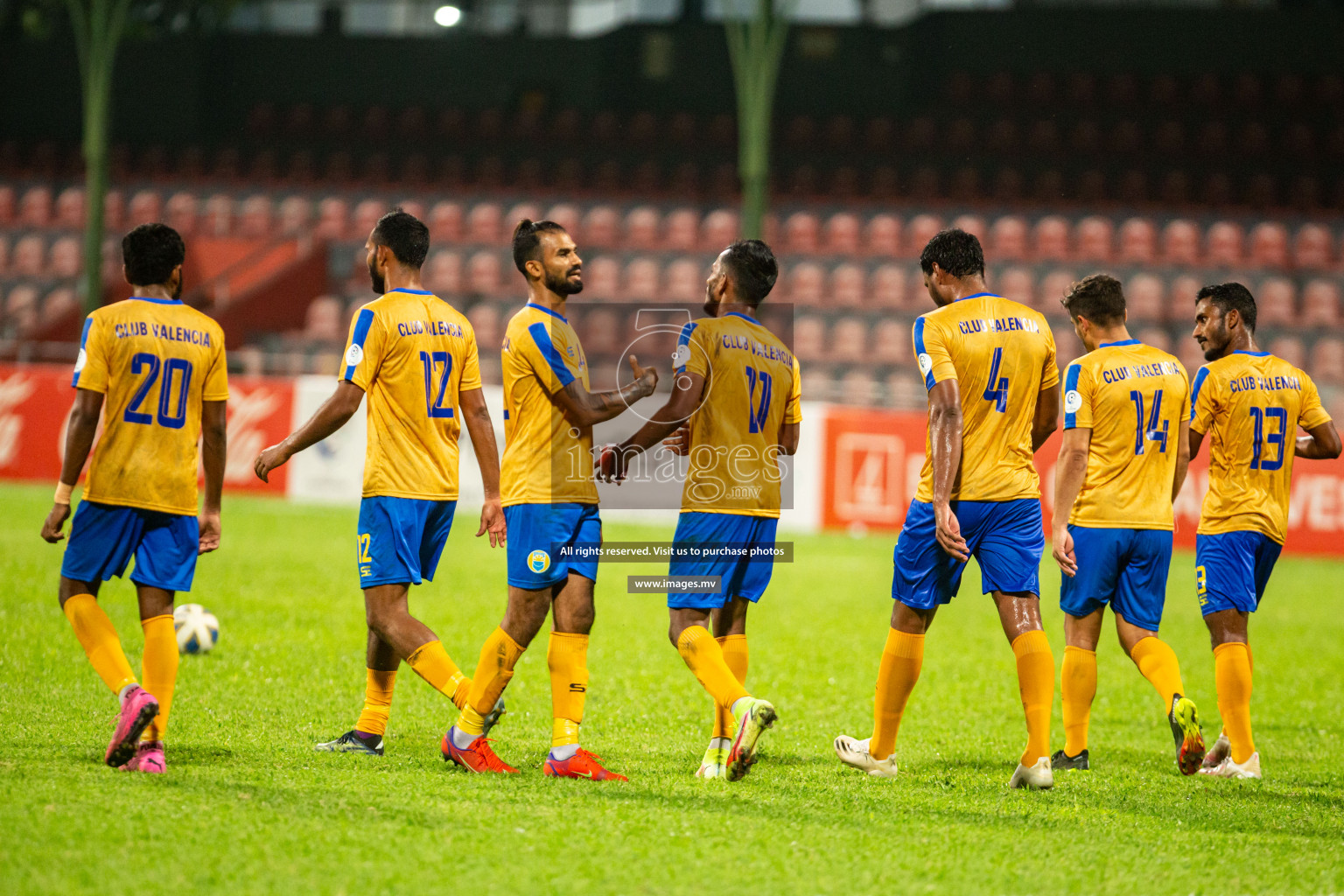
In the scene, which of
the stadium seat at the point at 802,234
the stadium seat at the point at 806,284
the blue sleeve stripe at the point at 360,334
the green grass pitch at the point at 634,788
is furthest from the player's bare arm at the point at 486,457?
the stadium seat at the point at 802,234

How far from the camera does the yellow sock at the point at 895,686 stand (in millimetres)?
5262

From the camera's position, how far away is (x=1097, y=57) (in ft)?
88.4

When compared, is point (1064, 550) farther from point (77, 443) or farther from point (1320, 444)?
point (77, 443)

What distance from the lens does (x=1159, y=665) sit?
18.1 feet

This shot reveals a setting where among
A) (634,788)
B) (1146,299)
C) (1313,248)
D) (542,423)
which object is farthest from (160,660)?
(1313,248)

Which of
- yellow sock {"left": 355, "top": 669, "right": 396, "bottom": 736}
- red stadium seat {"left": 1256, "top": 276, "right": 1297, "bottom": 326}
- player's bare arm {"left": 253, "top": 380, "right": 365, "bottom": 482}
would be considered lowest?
yellow sock {"left": 355, "top": 669, "right": 396, "bottom": 736}

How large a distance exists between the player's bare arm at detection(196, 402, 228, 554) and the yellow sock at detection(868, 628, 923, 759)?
286cm

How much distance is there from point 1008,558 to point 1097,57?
24.9 meters

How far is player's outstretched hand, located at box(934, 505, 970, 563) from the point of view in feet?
16.4

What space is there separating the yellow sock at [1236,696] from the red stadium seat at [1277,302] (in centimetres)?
1615

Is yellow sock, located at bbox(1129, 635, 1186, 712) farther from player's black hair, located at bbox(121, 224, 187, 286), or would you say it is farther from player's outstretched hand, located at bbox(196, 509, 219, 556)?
player's black hair, located at bbox(121, 224, 187, 286)

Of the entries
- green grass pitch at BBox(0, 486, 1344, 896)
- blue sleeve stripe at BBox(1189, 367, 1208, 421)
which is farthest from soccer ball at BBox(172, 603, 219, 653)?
blue sleeve stripe at BBox(1189, 367, 1208, 421)

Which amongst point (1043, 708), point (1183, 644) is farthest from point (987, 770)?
point (1183, 644)

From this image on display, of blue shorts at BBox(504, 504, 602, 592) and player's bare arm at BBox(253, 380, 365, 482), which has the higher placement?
player's bare arm at BBox(253, 380, 365, 482)
